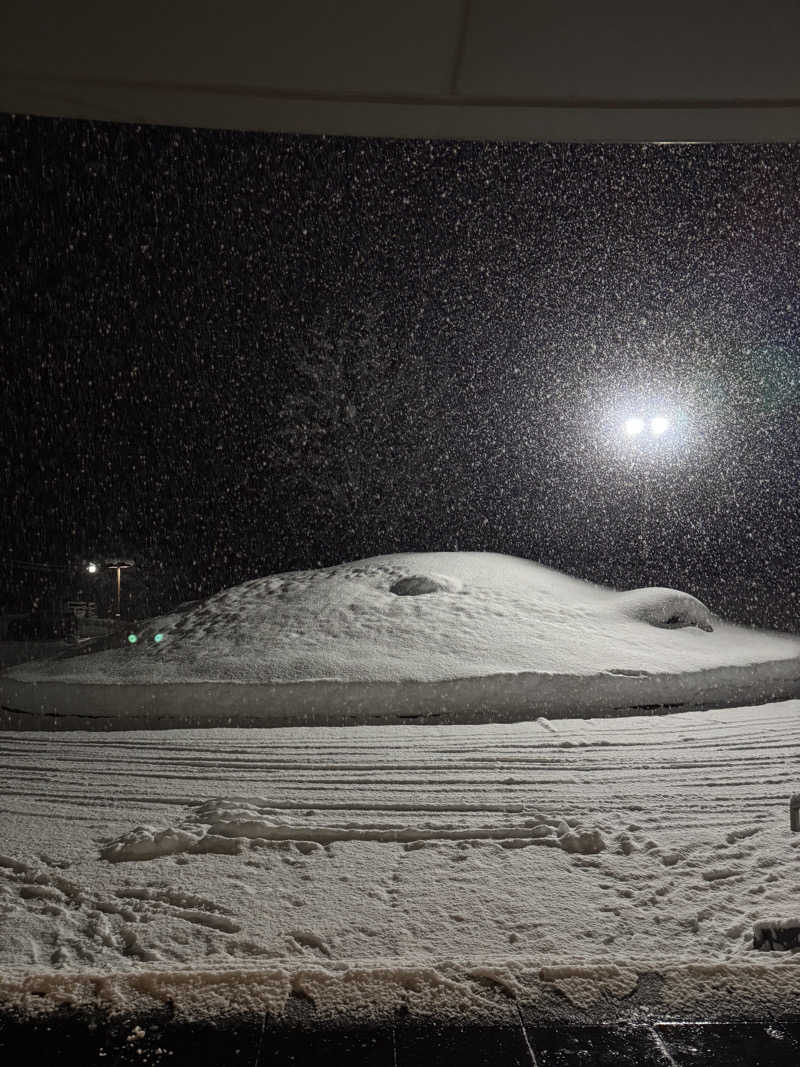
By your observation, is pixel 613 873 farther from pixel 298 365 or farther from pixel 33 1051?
pixel 298 365

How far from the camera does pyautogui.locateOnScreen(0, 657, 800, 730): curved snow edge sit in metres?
6.09

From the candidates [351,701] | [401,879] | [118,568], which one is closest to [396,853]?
[401,879]

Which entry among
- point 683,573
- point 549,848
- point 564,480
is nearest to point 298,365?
point 564,480

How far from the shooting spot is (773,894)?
2.38 m

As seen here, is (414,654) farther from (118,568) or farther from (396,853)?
(118,568)

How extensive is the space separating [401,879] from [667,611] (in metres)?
6.76

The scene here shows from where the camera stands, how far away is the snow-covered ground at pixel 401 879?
1.80 metres

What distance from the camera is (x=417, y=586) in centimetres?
896

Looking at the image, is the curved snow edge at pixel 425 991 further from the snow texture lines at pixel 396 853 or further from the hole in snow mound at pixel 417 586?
the hole in snow mound at pixel 417 586

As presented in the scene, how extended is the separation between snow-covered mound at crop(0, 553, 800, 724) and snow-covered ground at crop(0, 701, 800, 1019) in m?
1.58

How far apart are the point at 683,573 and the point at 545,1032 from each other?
1275cm

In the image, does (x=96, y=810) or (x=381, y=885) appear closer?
(x=381, y=885)

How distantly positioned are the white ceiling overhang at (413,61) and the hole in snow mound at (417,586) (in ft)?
23.2

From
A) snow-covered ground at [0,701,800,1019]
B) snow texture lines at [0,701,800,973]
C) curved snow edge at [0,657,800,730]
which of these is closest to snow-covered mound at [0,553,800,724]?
curved snow edge at [0,657,800,730]
